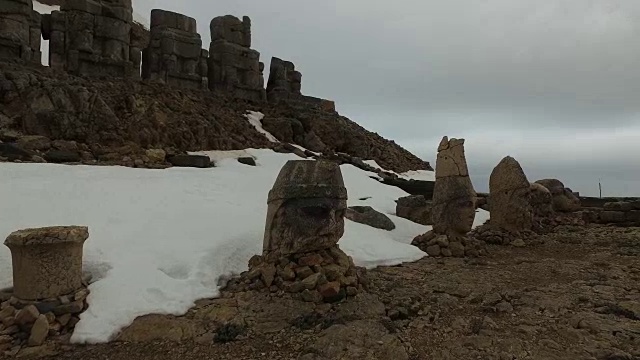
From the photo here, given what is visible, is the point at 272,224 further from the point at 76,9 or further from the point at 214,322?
the point at 76,9

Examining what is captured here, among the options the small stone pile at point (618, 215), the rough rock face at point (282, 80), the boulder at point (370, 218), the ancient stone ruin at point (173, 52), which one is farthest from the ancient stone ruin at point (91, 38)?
the small stone pile at point (618, 215)

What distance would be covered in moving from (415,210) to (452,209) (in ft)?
7.48

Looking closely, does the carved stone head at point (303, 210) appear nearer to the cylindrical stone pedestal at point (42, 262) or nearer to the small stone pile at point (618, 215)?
the cylindrical stone pedestal at point (42, 262)

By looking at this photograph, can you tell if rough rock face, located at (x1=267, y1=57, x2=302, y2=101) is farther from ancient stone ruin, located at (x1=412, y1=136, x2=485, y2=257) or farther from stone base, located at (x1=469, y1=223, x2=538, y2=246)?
stone base, located at (x1=469, y1=223, x2=538, y2=246)

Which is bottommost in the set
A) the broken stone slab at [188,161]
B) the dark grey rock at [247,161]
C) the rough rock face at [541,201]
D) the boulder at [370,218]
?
the boulder at [370,218]

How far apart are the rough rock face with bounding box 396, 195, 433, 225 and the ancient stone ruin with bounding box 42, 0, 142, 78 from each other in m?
12.1

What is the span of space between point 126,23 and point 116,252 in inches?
567

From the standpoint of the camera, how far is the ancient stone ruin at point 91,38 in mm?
15820

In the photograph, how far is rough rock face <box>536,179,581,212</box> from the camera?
15.4 meters

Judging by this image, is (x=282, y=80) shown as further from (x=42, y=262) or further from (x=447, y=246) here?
(x=42, y=262)

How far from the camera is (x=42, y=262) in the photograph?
4.63m

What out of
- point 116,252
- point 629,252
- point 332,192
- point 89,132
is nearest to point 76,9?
point 89,132

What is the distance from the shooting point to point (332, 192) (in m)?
6.15

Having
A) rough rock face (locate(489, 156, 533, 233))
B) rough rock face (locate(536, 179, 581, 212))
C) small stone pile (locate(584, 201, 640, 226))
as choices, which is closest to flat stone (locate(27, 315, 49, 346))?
rough rock face (locate(489, 156, 533, 233))
